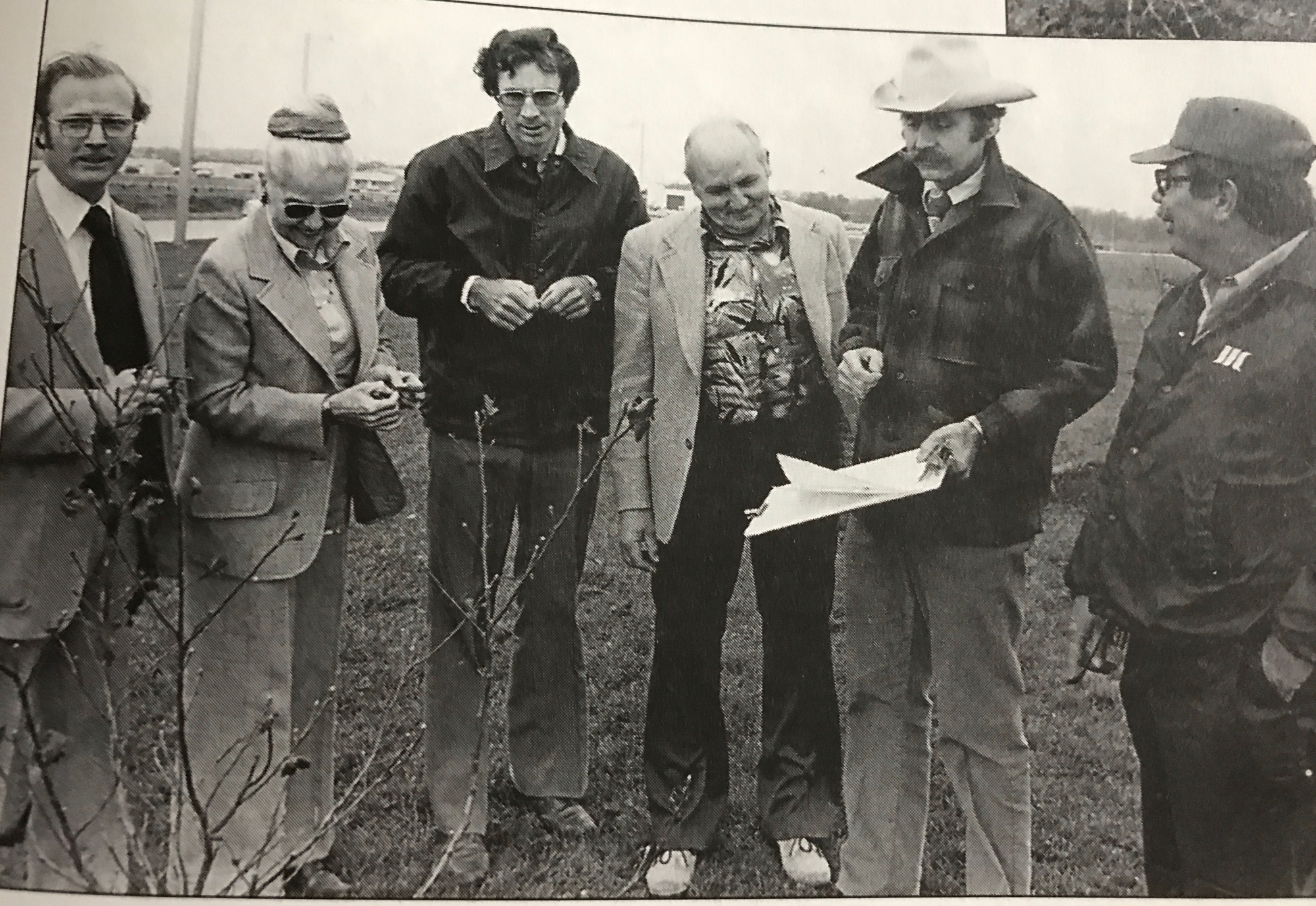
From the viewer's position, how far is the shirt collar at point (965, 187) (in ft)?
14.2

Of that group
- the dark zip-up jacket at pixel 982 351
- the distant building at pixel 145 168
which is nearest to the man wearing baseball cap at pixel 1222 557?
the dark zip-up jacket at pixel 982 351

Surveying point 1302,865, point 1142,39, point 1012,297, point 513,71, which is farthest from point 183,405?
point 1302,865

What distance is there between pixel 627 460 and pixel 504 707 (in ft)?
3.33

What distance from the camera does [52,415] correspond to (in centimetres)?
405

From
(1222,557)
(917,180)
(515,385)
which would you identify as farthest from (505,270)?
(1222,557)

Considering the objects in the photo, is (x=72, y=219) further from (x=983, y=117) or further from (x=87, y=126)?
(x=983, y=117)

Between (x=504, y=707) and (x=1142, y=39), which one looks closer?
(x=504, y=707)

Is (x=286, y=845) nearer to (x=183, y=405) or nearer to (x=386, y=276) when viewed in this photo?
(x=183, y=405)

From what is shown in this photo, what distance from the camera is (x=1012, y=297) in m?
4.27

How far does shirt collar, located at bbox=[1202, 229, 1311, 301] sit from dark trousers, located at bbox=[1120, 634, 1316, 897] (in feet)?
4.45

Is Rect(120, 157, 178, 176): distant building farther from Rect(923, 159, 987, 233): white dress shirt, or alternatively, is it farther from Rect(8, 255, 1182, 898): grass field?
Rect(923, 159, 987, 233): white dress shirt

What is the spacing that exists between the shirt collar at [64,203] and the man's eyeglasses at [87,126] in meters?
0.17

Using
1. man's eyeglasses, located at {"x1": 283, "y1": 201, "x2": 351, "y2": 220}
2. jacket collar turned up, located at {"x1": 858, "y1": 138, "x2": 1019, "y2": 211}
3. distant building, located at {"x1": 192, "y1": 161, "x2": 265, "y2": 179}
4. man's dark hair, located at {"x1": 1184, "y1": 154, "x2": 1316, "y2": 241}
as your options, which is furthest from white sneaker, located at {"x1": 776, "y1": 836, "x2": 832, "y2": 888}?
distant building, located at {"x1": 192, "y1": 161, "x2": 265, "y2": 179}

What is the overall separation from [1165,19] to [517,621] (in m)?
3.63
